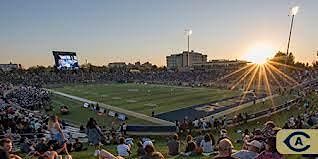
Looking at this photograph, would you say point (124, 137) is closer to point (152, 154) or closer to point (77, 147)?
point (77, 147)

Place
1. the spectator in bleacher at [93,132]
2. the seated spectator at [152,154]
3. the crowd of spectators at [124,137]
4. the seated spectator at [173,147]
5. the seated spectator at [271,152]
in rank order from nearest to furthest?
the seated spectator at [271,152] → the seated spectator at [152,154] → the crowd of spectators at [124,137] → the seated spectator at [173,147] → the spectator in bleacher at [93,132]

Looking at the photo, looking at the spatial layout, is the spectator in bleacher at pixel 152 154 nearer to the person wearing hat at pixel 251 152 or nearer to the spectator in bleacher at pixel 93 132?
the person wearing hat at pixel 251 152

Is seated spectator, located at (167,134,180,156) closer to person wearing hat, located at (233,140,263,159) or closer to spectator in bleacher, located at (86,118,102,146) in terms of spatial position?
spectator in bleacher, located at (86,118,102,146)

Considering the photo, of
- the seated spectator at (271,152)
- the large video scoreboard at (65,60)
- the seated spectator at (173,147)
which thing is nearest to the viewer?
the seated spectator at (271,152)

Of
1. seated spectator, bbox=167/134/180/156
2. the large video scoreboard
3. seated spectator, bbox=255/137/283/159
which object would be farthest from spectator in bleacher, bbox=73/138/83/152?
the large video scoreboard

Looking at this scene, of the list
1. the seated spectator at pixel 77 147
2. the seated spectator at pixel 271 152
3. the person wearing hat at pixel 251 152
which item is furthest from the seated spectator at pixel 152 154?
the seated spectator at pixel 77 147

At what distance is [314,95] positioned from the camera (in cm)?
4356

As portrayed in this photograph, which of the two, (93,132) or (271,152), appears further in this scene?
(93,132)

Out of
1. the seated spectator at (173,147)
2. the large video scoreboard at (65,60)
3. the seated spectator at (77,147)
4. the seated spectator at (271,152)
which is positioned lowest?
the seated spectator at (77,147)

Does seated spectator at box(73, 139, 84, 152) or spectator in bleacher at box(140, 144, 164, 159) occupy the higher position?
spectator in bleacher at box(140, 144, 164, 159)

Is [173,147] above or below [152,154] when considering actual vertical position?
below

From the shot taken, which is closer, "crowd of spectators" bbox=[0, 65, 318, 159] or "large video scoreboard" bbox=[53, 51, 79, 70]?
"crowd of spectators" bbox=[0, 65, 318, 159]

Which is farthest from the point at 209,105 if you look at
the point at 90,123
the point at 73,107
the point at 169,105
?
the point at 90,123

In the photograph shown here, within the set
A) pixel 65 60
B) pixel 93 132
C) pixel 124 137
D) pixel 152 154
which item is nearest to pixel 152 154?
pixel 152 154
